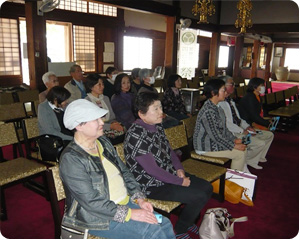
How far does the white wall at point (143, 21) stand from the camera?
979cm

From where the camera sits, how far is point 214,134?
2.96 meters

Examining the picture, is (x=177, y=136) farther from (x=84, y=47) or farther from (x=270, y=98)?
(x=84, y=47)

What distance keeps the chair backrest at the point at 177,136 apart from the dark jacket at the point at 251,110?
1.51 metres

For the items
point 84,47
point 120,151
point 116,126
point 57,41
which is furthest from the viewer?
point 84,47

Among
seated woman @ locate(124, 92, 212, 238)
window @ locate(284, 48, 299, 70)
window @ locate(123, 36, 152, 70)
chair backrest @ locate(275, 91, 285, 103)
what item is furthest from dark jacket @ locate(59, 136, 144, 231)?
window @ locate(284, 48, 299, 70)

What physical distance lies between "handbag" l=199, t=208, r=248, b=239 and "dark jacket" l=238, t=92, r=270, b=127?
6.74 ft

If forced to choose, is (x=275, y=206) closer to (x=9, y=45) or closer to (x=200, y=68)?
(x=9, y=45)

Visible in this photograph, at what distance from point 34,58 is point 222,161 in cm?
390

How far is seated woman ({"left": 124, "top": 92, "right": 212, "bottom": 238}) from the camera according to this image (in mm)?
2090

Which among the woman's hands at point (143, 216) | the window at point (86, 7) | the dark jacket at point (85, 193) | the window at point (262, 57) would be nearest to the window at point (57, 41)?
the window at point (86, 7)

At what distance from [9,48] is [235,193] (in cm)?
684

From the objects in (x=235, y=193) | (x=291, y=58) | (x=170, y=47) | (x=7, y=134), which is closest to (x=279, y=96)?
(x=170, y=47)

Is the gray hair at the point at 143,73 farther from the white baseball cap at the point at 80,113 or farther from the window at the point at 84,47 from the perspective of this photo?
the window at the point at 84,47

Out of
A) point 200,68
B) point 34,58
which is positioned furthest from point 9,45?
point 200,68
